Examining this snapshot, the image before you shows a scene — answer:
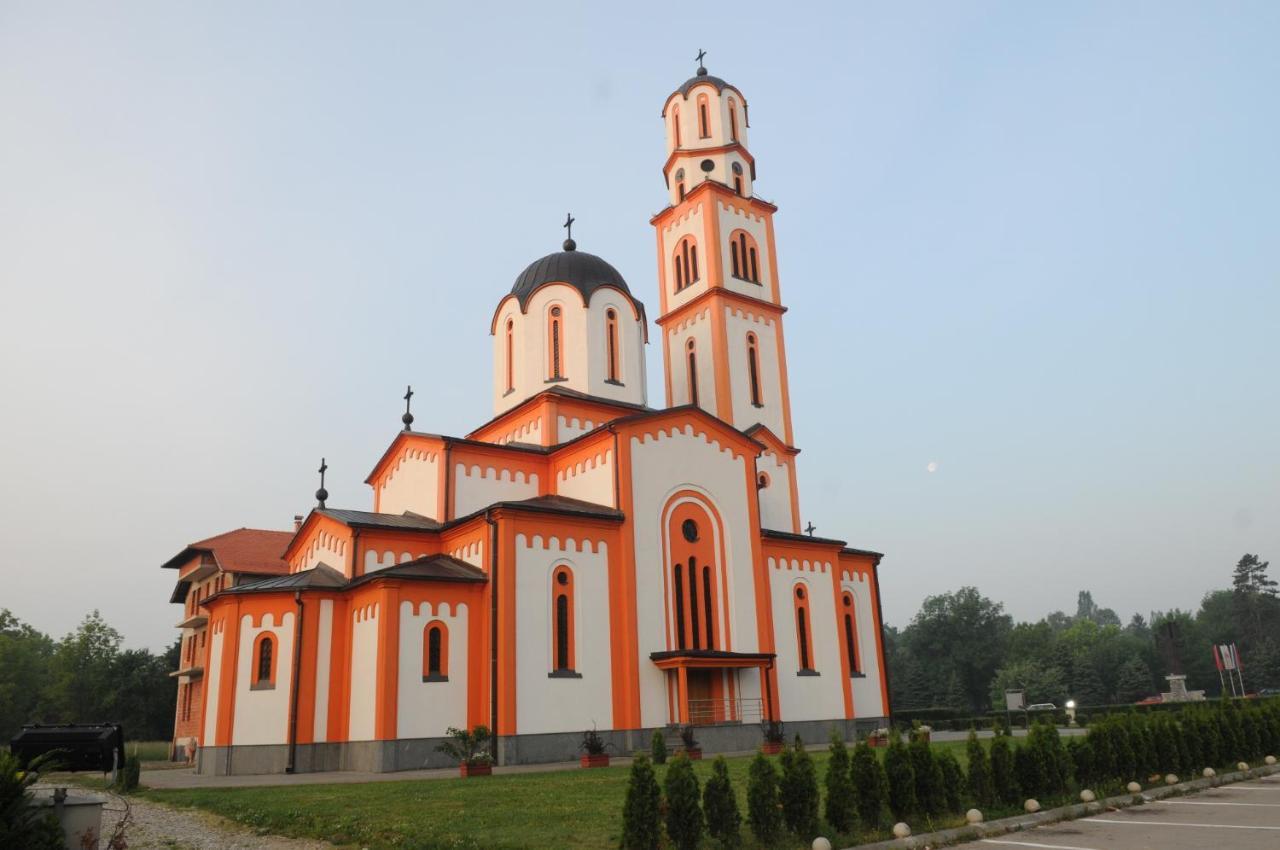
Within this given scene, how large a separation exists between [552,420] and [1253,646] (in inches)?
2671

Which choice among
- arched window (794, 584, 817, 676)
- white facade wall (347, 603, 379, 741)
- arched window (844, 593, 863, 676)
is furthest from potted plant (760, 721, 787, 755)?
white facade wall (347, 603, 379, 741)

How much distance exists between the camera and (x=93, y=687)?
5044cm

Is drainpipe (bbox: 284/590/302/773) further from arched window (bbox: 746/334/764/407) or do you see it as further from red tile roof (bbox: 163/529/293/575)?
arched window (bbox: 746/334/764/407)

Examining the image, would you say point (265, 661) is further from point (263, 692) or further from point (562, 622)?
point (562, 622)

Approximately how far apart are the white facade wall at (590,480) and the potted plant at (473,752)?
23.6 feet

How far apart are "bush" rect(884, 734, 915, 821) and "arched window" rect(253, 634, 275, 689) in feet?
55.8

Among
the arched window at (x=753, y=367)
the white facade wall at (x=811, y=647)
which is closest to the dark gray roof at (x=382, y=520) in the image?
the white facade wall at (x=811, y=647)

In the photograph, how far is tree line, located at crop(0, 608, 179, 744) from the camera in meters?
49.3

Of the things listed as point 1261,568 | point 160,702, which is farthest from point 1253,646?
point 160,702

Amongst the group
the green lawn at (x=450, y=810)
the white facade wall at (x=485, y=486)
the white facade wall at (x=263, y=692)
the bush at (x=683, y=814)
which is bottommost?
the green lawn at (x=450, y=810)

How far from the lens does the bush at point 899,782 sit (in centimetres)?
959

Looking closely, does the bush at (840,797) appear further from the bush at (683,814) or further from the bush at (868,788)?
the bush at (683,814)

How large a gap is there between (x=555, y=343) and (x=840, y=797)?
21.6 meters

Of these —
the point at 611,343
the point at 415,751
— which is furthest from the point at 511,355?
the point at 415,751
